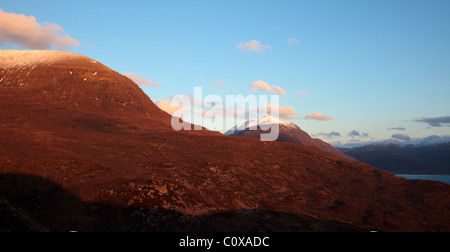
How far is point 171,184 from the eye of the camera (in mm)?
25641

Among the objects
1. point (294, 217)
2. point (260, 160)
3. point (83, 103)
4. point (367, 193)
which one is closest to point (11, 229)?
point (294, 217)

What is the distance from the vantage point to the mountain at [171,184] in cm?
2031

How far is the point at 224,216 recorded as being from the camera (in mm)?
23766

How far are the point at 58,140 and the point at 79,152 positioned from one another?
584cm

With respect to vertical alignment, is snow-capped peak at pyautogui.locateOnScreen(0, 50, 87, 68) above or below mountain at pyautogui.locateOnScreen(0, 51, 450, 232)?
above

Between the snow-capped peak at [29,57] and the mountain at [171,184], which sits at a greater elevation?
the snow-capped peak at [29,57]

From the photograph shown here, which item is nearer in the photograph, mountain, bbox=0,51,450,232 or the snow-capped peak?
mountain, bbox=0,51,450,232

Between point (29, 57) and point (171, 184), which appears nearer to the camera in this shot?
point (171, 184)

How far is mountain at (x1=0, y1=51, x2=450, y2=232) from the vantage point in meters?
20.3

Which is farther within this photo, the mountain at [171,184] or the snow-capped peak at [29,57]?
the snow-capped peak at [29,57]
